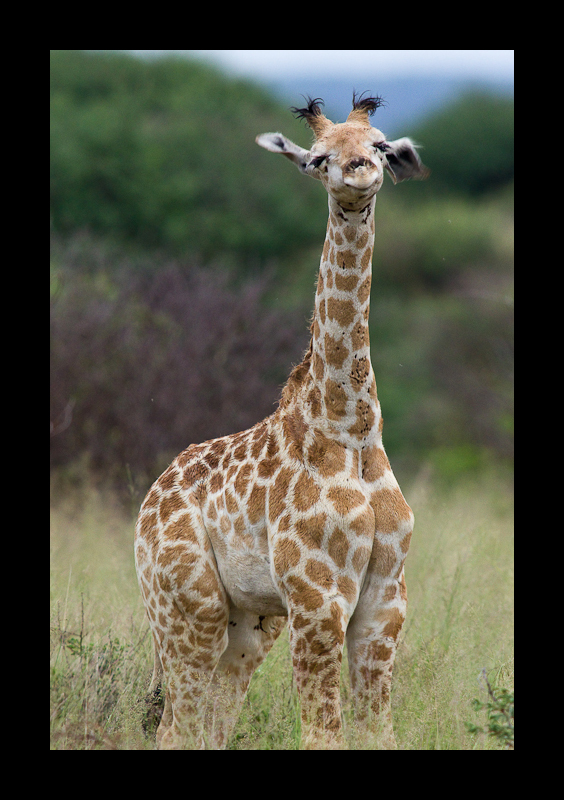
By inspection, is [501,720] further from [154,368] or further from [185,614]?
[154,368]

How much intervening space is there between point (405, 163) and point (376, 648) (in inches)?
91.4

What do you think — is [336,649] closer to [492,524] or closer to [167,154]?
[492,524]

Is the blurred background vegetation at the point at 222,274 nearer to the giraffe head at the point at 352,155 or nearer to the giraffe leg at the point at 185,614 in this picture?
the giraffe leg at the point at 185,614

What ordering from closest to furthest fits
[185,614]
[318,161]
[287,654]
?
[318,161] → [185,614] → [287,654]

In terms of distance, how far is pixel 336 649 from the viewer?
409 cm

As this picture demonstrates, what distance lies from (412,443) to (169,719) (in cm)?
1726

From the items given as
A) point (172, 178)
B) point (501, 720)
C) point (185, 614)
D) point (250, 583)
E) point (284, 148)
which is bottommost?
point (501, 720)

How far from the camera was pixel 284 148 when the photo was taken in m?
4.40

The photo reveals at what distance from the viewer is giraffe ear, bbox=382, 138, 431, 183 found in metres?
4.51

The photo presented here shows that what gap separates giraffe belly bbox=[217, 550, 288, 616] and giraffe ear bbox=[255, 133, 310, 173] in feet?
6.01

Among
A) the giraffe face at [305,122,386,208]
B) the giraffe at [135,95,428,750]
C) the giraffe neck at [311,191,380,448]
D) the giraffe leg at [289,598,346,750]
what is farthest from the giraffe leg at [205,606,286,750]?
the giraffe face at [305,122,386,208]

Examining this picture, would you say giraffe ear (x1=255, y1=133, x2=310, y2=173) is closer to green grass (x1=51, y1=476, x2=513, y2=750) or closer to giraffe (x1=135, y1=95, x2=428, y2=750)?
giraffe (x1=135, y1=95, x2=428, y2=750)

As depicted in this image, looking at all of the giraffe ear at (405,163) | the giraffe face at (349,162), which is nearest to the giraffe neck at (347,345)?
the giraffe face at (349,162)

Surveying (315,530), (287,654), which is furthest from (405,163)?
(287,654)
